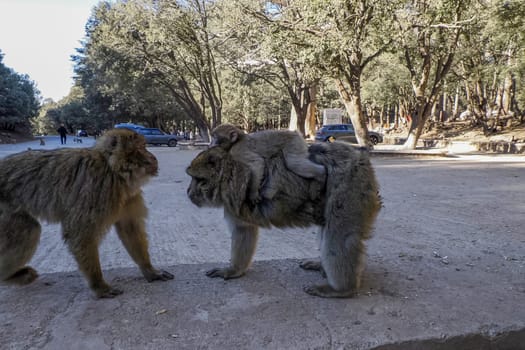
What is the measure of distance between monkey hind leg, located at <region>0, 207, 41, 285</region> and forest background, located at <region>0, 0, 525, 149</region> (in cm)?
1456

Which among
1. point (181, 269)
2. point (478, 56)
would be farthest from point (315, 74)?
point (181, 269)

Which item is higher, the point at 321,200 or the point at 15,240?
the point at 321,200

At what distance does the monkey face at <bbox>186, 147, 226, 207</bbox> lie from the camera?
2.90 metres

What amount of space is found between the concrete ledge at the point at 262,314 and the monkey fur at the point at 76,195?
29cm

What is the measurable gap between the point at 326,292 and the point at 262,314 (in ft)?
1.77

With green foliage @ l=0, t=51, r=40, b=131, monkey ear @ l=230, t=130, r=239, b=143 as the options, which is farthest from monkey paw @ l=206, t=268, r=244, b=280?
green foliage @ l=0, t=51, r=40, b=131

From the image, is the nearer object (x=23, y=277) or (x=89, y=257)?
(x=89, y=257)

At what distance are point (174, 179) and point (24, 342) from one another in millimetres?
10467

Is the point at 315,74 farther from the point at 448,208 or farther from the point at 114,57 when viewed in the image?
the point at 114,57

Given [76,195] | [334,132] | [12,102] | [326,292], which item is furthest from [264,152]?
[12,102]

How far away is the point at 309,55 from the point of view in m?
16.7

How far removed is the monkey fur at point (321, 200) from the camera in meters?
2.83

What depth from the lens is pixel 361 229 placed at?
9.35 feet

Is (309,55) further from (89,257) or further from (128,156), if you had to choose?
(89,257)
